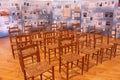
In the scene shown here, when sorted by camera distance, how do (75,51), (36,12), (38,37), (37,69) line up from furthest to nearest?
1. (36,12)
2. (38,37)
3. (75,51)
4. (37,69)

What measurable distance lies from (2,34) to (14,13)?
1.16m

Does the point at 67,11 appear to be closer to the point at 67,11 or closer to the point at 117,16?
the point at 67,11

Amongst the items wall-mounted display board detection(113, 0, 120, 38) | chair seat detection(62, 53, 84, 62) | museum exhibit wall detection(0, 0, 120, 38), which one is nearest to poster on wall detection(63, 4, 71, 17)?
museum exhibit wall detection(0, 0, 120, 38)

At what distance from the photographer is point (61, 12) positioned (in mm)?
7598

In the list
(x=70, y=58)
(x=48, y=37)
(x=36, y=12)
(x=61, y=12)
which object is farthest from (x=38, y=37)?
(x=61, y=12)

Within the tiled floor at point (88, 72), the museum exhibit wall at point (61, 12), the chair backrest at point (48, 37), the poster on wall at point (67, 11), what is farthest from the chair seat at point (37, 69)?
the poster on wall at point (67, 11)

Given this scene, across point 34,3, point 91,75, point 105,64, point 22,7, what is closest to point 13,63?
point 91,75

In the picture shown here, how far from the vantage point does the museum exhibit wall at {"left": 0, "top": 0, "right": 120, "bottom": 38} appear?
6.15 metres

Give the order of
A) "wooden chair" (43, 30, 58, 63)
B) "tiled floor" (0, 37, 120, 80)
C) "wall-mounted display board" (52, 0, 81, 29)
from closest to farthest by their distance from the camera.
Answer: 1. "tiled floor" (0, 37, 120, 80)
2. "wooden chair" (43, 30, 58, 63)
3. "wall-mounted display board" (52, 0, 81, 29)

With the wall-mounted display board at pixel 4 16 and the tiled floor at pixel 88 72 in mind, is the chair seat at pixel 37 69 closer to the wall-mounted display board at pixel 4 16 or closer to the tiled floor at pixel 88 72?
the tiled floor at pixel 88 72

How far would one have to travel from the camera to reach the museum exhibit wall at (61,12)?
20.2 feet

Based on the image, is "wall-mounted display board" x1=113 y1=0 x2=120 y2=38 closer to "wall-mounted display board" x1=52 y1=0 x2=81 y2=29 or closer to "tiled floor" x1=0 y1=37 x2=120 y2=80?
"wall-mounted display board" x1=52 y1=0 x2=81 y2=29

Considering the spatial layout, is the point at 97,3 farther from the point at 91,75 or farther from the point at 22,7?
the point at 91,75

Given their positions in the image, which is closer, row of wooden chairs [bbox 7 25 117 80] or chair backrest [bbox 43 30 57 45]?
row of wooden chairs [bbox 7 25 117 80]
